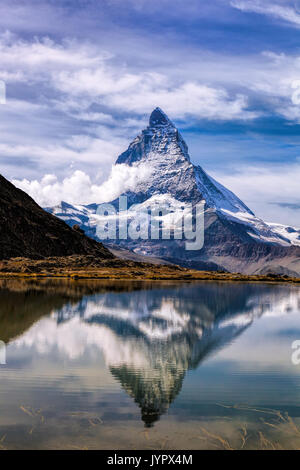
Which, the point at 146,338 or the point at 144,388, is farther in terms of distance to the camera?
the point at 146,338

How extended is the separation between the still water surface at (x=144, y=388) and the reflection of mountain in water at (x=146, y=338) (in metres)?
0.13

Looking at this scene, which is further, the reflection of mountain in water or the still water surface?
the reflection of mountain in water

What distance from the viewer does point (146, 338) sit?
172ft

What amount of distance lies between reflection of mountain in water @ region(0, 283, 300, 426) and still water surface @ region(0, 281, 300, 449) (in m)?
0.13

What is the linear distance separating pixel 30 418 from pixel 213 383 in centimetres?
1294

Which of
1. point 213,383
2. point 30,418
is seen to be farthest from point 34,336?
point 30,418

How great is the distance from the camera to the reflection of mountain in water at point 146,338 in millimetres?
30438

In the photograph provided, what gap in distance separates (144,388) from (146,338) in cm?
2343

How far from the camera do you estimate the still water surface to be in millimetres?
20953

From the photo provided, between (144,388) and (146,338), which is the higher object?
(144,388)

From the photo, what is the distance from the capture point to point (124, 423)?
881 inches

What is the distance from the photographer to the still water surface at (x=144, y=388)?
2095 cm

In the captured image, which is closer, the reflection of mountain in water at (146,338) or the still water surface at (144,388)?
the still water surface at (144,388)
